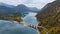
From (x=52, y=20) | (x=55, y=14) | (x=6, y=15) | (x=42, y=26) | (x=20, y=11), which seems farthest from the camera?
(x=55, y=14)

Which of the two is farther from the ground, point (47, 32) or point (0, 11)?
point (0, 11)

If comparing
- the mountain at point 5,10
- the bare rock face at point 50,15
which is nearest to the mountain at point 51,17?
the bare rock face at point 50,15

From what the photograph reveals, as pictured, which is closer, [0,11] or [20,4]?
[0,11]

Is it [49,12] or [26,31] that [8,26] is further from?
[49,12]

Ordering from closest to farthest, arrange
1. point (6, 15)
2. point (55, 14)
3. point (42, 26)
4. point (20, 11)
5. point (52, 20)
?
point (6, 15)
point (20, 11)
point (42, 26)
point (52, 20)
point (55, 14)

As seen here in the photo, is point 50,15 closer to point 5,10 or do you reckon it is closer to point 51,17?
point 51,17

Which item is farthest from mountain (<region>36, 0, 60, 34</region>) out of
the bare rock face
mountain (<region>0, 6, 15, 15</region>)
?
mountain (<region>0, 6, 15, 15</region>)

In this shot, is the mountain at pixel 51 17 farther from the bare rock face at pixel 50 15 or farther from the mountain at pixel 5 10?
the mountain at pixel 5 10

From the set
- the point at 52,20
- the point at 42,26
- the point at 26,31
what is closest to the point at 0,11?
the point at 26,31

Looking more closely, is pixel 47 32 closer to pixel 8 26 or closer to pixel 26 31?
pixel 26 31

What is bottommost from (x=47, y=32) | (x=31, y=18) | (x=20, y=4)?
(x=47, y=32)
